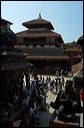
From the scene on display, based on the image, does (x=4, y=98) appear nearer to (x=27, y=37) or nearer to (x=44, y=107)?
(x=44, y=107)

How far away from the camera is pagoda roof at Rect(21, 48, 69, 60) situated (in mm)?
44253

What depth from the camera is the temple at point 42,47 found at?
44625 mm

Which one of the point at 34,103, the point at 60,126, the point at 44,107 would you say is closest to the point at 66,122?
the point at 60,126

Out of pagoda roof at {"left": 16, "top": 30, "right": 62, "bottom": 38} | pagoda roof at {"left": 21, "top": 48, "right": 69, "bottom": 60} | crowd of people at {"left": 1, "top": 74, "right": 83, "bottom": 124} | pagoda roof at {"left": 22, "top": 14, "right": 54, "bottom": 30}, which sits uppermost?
pagoda roof at {"left": 22, "top": 14, "right": 54, "bottom": 30}

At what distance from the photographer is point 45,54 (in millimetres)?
45906

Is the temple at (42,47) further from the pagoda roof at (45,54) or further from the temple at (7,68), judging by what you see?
the temple at (7,68)

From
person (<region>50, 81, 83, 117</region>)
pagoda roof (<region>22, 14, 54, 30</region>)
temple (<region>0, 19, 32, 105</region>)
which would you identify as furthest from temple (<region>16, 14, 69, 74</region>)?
person (<region>50, 81, 83, 117</region>)

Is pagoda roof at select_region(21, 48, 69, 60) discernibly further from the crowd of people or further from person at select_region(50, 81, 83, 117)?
person at select_region(50, 81, 83, 117)

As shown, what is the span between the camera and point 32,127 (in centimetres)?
1328

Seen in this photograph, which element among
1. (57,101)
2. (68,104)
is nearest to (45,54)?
(57,101)

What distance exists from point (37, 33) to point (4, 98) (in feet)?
112

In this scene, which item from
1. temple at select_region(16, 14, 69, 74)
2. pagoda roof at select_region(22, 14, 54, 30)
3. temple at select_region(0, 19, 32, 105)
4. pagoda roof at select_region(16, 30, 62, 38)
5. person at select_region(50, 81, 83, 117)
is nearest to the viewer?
person at select_region(50, 81, 83, 117)

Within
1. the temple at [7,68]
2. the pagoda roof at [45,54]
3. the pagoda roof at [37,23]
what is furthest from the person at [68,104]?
the pagoda roof at [37,23]

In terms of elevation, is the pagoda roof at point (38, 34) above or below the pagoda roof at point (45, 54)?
above
